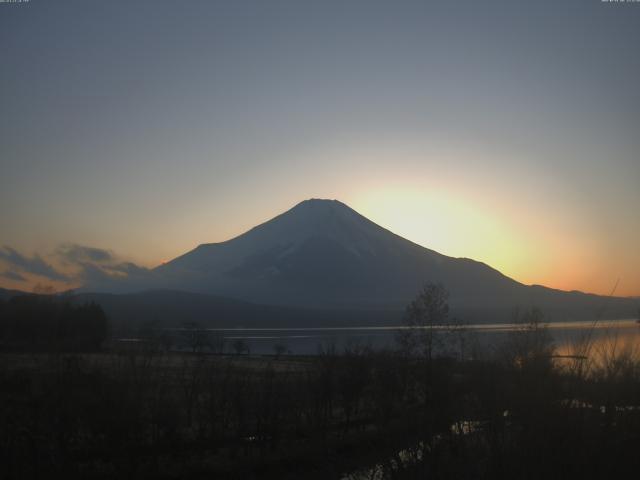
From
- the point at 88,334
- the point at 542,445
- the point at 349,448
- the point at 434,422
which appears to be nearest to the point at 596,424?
the point at 542,445

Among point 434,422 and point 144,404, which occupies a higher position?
point 434,422

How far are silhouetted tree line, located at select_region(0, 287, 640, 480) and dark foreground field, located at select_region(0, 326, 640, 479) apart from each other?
3 cm

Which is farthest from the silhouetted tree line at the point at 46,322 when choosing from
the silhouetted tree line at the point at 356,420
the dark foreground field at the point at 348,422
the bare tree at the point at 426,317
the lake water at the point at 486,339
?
the bare tree at the point at 426,317

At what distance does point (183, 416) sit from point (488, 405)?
16.8m

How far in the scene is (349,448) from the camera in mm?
19922

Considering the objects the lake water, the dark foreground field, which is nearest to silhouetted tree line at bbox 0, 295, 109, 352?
the dark foreground field

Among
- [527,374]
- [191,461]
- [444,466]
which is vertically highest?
[527,374]

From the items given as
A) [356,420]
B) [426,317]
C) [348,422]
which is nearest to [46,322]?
[426,317]

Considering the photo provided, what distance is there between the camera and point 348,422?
23.2m

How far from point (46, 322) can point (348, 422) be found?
38.6 m

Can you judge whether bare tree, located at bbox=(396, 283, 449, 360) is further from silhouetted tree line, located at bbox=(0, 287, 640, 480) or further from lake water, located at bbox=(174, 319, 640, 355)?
lake water, located at bbox=(174, 319, 640, 355)

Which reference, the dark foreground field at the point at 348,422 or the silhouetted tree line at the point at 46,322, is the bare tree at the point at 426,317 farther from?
the silhouetted tree line at the point at 46,322

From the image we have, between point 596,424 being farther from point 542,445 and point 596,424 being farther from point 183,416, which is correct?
point 183,416

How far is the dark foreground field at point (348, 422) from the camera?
19.4 ft
